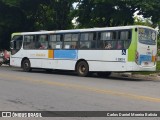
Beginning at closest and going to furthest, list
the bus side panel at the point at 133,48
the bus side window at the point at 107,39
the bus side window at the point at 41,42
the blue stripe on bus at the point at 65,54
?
the bus side panel at the point at 133,48 < the bus side window at the point at 107,39 < the blue stripe on bus at the point at 65,54 < the bus side window at the point at 41,42

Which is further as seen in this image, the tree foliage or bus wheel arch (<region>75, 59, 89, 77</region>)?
A: the tree foliage

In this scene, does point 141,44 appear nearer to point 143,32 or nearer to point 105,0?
point 143,32

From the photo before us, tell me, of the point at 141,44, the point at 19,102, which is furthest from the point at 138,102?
the point at 141,44

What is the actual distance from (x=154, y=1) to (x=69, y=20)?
10694mm

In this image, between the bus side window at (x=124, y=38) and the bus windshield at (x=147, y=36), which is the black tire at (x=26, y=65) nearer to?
the bus side window at (x=124, y=38)

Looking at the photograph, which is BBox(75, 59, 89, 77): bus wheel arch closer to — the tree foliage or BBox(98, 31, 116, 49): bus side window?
BBox(98, 31, 116, 49): bus side window

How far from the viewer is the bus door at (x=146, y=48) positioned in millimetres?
19672

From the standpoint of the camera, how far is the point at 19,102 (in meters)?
11.2

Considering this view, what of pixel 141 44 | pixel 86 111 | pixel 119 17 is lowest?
pixel 86 111

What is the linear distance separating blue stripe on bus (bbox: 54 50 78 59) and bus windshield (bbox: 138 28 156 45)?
13.8ft

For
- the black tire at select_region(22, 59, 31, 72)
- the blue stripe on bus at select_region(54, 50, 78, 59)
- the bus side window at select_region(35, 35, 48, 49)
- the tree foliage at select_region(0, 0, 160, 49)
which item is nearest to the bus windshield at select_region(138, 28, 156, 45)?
the blue stripe on bus at select_region(54, 50, 78, 59)

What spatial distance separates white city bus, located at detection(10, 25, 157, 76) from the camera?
19641 millimetres

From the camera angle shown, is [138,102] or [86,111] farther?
[138,102]

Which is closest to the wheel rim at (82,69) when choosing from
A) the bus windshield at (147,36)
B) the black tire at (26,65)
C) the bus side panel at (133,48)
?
the bus side panel at (133,48)
